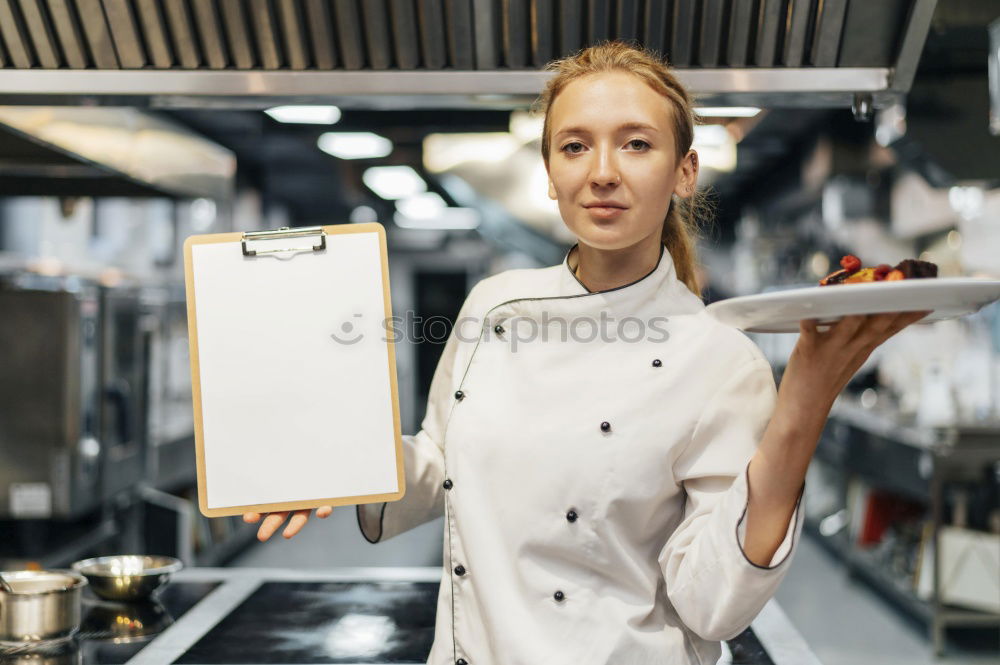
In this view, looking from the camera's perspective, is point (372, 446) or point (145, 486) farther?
point (145, 486)

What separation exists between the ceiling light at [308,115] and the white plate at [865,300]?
6.26ft

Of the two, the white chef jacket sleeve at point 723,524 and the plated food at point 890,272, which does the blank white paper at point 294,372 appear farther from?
the plated food at point 890,272

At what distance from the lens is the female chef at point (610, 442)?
1.11 m

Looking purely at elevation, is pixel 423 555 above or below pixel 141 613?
below

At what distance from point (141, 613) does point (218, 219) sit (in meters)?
5.57

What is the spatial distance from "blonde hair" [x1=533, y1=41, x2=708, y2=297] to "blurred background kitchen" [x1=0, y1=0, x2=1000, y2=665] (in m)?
0.21

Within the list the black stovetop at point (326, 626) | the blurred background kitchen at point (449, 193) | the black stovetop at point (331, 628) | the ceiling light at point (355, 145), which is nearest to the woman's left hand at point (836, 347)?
the blurred background kitchen at point (449, 193)

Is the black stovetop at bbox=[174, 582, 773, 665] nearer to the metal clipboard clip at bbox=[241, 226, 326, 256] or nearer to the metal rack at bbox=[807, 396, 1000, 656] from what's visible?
the metal clipboard clip at bbox=[241, 226, 326, 256]

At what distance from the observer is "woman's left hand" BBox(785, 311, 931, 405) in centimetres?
90

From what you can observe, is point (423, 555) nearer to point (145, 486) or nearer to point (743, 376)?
point (145, 486)

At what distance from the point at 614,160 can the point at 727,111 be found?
0.69 metres

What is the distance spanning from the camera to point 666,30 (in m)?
1.59

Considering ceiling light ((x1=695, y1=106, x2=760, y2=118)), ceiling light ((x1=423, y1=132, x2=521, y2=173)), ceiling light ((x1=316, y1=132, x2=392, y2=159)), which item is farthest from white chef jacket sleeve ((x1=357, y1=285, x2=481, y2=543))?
ceiling light ((x1=423, y1=132, x2=521, y2=173))

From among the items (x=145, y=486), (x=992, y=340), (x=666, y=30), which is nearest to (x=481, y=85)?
(x=666, y=30)
